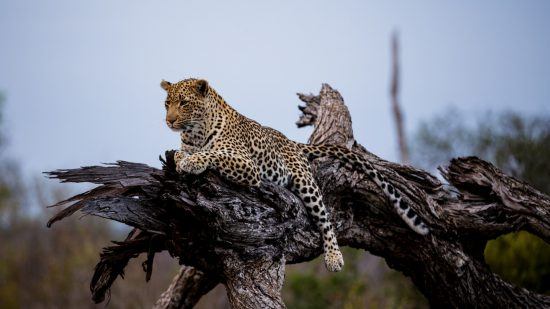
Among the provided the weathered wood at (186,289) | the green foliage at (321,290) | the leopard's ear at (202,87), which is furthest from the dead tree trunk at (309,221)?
the green foliage at (321,290)

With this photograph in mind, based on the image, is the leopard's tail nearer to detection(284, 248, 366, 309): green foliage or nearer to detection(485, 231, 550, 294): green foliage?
detection(485, 231, 550, 294): green foliage

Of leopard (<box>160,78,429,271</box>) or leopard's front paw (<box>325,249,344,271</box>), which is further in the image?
leopard's front paw (<box>325,249,344,271</box>)

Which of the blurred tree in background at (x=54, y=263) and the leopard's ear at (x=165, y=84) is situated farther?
the blurred tree in background at (x=54, y=263)

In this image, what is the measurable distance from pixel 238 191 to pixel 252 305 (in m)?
1.35

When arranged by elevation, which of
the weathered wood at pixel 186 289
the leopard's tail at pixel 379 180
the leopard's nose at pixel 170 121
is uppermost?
the leopard's tail at pixel 379 180

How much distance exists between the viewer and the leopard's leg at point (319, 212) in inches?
358

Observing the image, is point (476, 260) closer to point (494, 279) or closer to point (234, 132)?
point (494, 279)

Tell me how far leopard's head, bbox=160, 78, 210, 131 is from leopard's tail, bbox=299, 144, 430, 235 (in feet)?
5.87

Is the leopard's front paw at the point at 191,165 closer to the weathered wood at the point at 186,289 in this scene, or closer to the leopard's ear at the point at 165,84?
the leopard's ear at the point at 165,84

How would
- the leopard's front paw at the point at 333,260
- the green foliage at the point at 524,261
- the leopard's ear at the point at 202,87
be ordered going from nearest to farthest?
the leopard's ear at the point at 202,87
the leopard's front paw at the point at 333,260
the green foliage at the point at 524,261

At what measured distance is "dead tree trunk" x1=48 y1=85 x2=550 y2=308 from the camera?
7.96 metres

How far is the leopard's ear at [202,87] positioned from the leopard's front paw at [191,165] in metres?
1.30

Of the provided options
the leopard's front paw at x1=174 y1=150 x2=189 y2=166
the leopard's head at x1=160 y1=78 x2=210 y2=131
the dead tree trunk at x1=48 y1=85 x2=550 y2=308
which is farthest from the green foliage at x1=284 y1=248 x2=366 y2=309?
the leopard's front paw at x1=174 y1=150 x2=189 y2=166

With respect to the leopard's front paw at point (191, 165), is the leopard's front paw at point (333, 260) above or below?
above
